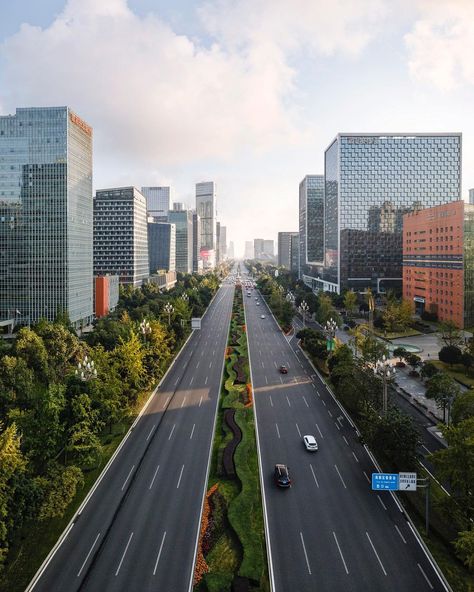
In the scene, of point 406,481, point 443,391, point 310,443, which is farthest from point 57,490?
point 443,391

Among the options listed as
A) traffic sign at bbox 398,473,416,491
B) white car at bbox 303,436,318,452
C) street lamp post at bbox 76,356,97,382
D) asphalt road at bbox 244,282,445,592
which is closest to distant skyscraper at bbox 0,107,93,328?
street lamp post at bbox 76,356,97,382

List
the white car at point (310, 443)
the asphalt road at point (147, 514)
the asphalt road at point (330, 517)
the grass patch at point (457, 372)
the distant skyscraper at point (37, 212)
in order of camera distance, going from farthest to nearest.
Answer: the distant skyscraper at point (37, 212), the grass patch at point (457, 372), the white car at point (310, 443), the asphalt road at point (147, 514), the asphalt road at point (330, 517)

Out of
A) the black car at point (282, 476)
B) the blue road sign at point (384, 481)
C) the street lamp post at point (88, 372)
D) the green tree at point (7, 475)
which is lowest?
the black car at point (282, 476)

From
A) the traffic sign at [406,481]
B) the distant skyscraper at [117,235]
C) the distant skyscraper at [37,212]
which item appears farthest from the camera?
the distant skyscraper at [117,235]

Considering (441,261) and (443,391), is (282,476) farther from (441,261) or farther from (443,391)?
(441,261)

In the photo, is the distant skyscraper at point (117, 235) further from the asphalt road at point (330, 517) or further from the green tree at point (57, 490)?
the green tree at point (57, 490)

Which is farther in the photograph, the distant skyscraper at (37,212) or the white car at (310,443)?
the distant skyscraper at (37,212)

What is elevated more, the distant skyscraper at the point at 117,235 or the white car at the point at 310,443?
the distant skyscraper at the point at 117,235

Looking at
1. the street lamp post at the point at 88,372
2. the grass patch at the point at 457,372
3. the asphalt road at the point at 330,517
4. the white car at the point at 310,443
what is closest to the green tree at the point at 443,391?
the asphalt road at the point at 330,517

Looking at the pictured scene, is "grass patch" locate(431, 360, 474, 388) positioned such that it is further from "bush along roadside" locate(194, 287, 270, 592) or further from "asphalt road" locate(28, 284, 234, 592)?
"asphalt road" locate(28, 284, 234, 592)
